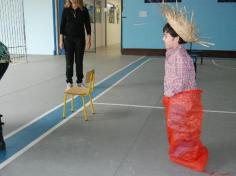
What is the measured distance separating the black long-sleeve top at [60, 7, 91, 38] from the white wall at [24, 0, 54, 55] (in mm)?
5390

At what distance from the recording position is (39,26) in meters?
10.4

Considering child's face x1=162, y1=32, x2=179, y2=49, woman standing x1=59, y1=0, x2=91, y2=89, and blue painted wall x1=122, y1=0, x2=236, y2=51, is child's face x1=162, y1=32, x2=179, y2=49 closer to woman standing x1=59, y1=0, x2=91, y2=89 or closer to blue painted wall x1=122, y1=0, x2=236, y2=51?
woman standing x1=59, y1=0, x2=91, y2=89

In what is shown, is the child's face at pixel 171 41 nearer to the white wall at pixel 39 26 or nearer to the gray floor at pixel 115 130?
the gray floor at pixel 115 130

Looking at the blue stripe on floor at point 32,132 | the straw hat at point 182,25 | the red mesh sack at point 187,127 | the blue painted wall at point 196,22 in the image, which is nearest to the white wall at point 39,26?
the blue painted wall at point 196,22

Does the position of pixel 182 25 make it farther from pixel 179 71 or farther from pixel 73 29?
pixel 73 29

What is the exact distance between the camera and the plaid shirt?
95.0 inches

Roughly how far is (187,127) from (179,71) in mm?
446

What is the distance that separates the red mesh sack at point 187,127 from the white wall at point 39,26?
8461 mm

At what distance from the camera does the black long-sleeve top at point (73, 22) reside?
5.07m

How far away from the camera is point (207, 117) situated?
154 inches

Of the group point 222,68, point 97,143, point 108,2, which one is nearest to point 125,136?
point 97,143

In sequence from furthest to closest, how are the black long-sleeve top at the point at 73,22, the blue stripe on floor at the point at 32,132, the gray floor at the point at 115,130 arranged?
the black long-sleeve top at the point at 73,22 → the blue stripe on floor at the point at 32,132 → the gray floor at the point at 115,130

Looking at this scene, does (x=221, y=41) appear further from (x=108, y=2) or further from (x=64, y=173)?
(x=64, y=173)

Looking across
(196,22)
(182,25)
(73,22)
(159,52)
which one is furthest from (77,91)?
(196,22)
